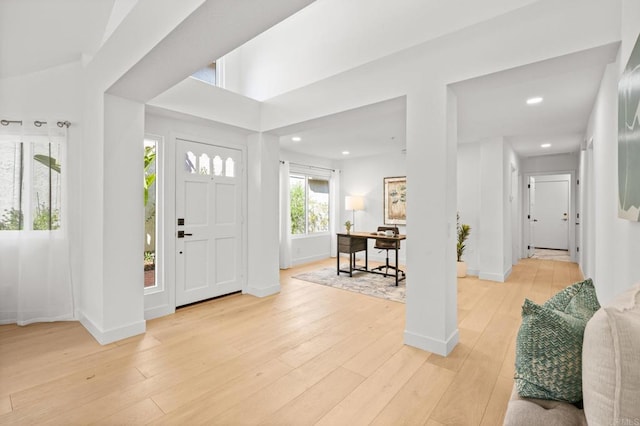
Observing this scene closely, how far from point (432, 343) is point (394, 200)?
453 cm

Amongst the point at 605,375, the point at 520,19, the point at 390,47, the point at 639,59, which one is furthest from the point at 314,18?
the point at 605,375

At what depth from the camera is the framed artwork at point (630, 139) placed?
138 centimetres

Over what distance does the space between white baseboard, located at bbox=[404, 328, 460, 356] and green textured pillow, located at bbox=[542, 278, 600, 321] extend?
1.37m

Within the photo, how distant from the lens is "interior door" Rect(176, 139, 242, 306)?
146 inches

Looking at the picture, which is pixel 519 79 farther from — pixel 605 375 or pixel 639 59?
pixel 605 375

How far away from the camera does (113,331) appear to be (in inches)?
111

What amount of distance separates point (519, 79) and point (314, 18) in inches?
107

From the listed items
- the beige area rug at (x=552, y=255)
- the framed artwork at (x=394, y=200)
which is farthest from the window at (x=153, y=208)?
the beige area rug at (x=552, y=255)

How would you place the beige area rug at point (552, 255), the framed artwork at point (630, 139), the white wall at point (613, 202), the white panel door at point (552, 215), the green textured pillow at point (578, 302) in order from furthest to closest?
1. the white panel door at point (552, 215)
2. the beige area rug at point (552, 255)
3. the white wall at point (613, 202)
4. the framed artwork at point (630, 139)
5. the green textured pillow at point (578, 302)

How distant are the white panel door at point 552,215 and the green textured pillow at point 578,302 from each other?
9200mm

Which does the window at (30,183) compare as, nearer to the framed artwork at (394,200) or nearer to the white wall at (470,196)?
the framed artwork at (394,200)

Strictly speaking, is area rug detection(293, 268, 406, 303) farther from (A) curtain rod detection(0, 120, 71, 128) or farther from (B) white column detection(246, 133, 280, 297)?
(A) curtain rod detection(0, 120, 71, 128)

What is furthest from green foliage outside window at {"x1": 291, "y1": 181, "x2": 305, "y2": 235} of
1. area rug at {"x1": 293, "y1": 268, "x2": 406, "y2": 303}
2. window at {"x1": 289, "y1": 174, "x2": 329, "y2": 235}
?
area rug at {"x1": 293, "y1": 268, "x2": 406, "y2": 303}

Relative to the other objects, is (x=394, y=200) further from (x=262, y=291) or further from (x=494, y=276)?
(x=262, y=291)
